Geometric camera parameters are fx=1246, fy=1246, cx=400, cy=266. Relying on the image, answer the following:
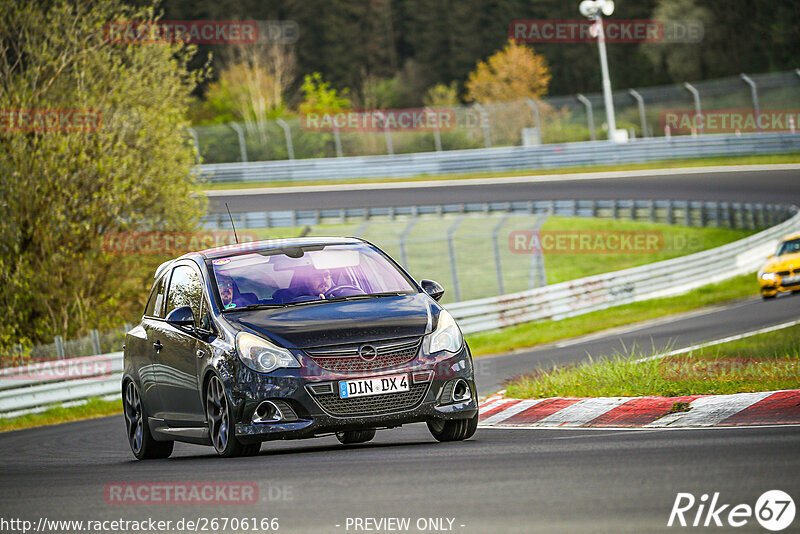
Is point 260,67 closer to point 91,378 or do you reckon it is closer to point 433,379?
point 91,378

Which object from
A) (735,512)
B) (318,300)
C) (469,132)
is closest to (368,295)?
(318,300)

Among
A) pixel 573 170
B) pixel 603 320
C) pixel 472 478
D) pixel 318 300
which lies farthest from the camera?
pixel 573 170

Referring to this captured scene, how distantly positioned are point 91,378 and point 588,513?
1544 cm

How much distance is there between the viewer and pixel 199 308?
31.1ft

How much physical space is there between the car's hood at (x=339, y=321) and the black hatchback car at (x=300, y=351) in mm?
10

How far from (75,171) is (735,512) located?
19245mm

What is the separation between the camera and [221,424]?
8.84 meters

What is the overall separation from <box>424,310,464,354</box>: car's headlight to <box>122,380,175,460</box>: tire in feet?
9.51

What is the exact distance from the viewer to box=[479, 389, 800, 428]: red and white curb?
8.57 meters
